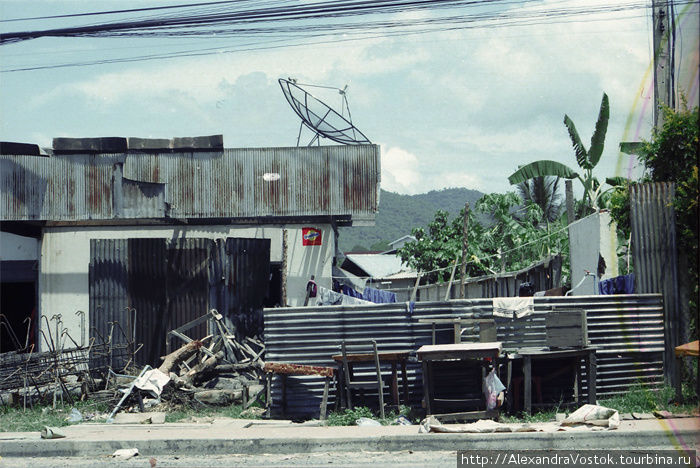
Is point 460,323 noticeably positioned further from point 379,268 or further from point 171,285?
point 379,268

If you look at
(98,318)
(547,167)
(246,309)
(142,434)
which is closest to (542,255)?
(547,167)

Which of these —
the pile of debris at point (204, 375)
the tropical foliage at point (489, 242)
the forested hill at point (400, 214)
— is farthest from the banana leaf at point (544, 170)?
the forested hill at point (400, 214)

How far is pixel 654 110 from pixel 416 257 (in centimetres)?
2603

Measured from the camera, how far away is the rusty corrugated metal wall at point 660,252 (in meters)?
12.7

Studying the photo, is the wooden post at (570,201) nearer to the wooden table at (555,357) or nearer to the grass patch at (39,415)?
the wooden table at (555,357)

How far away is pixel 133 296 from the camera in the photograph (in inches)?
700

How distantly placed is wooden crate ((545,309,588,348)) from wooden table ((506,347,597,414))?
0.12 metres

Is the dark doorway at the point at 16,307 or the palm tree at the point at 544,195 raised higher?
the palm tree at the point at 544,195

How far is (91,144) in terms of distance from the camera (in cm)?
1966

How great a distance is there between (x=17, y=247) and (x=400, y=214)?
426 feet

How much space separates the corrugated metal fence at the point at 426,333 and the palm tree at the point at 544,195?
85.6ft

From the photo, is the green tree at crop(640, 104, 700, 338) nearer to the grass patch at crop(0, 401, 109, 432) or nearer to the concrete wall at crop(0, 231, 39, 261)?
the grass patch at crop(0, 401, 109, 432)

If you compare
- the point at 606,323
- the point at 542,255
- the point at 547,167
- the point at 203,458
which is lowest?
the point at 203,458

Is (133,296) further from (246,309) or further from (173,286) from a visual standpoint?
(246,309)
